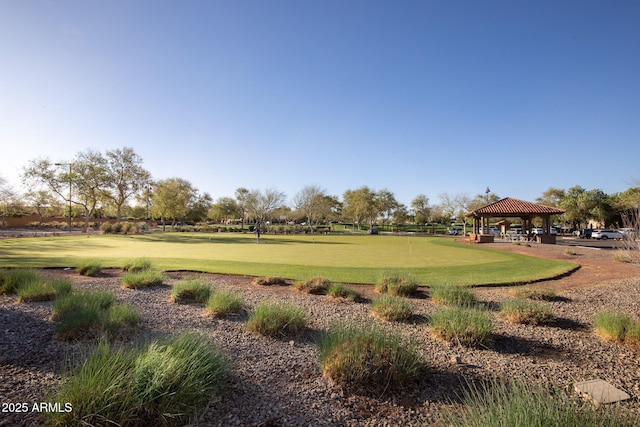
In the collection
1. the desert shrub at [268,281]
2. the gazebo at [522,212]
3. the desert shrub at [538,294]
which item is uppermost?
the gazebo at [522,212]

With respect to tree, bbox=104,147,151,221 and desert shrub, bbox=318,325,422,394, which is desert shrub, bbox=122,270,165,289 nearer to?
desert shrub, bbox=318,325,422,394

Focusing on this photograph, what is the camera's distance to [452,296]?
764 cm

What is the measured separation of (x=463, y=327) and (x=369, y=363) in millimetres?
2298

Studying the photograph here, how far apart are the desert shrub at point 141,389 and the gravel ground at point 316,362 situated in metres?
0.26

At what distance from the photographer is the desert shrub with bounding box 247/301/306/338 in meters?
5.50

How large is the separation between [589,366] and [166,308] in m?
7.88

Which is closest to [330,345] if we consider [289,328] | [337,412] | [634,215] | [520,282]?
[337,412]

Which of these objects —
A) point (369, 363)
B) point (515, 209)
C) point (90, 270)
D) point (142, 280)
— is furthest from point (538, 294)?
point (515, 209)

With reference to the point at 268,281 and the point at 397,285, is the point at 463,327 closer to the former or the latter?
the point at 397,285

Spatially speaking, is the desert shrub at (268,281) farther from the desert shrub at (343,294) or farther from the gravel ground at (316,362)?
the desert shrub at (343,294)

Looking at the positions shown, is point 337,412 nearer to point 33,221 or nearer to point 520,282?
point 520,282

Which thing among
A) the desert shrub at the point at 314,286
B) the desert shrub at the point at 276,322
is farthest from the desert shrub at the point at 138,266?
the desert shrub at the point at 276,322

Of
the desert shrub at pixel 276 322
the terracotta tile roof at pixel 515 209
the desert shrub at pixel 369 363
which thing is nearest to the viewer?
the desert shrub at pixel 369 363

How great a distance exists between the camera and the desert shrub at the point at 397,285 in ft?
28.9
